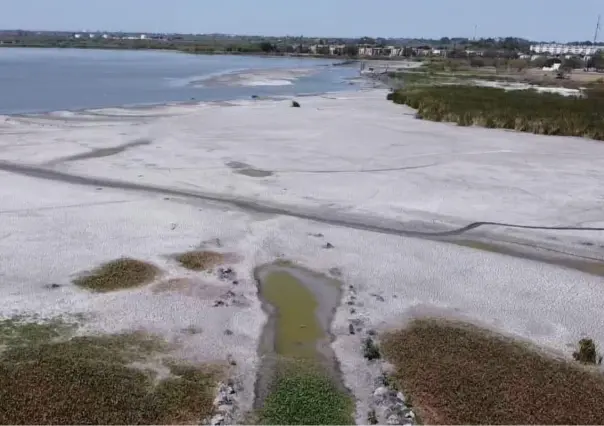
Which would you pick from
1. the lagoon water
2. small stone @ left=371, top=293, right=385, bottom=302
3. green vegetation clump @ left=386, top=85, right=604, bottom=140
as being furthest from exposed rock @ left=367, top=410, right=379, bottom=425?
the lagoon water

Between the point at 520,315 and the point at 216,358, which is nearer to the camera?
the point at 216,358

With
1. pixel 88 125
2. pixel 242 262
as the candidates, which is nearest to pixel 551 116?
pixel 88 125

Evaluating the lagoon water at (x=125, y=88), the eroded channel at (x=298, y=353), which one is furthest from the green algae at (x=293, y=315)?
the lagoon water at (x=125, y=88)

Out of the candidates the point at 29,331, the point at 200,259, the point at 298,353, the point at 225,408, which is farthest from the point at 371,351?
the point at 29,331

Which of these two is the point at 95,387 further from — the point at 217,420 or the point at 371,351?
the point at 371,351

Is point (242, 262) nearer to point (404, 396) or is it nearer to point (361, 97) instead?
Result: point (404, 396)
